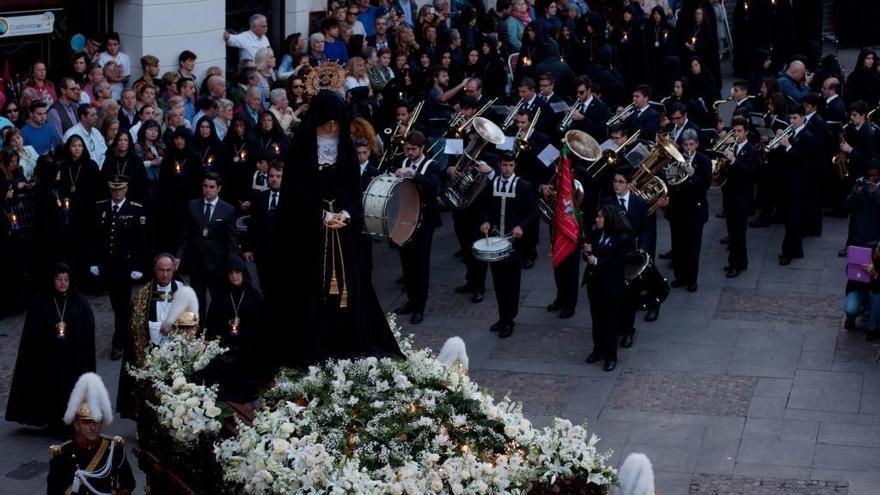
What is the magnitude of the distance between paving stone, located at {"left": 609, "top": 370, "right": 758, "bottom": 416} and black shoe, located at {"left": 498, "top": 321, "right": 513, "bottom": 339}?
1.68 meters

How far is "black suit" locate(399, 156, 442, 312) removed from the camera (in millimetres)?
19469

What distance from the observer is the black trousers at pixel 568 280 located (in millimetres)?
19547

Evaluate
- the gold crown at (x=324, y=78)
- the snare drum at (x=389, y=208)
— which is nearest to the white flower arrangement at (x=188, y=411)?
the gold crown at (x=324, y=78)

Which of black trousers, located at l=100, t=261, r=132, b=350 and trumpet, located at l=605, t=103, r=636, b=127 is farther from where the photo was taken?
trumpet, located at l=605, t=103, r=636, b=127

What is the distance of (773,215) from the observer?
23594mm

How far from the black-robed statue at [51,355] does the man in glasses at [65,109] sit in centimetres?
505

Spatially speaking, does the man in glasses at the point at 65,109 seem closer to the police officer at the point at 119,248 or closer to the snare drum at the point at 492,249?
the police officer at the point at 119,248

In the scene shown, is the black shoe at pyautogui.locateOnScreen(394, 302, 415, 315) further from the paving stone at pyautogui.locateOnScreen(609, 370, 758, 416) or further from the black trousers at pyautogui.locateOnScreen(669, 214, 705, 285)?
the black trousers at pyautogui.locateOnScreen(669, 214, 705, 285)

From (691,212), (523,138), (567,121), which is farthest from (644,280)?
(567,121)

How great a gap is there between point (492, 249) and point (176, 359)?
6.93m

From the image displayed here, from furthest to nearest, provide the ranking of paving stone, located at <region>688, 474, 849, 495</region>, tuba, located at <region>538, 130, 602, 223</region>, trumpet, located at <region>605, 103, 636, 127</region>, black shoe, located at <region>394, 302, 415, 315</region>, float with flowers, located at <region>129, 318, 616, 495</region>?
trumpet, located at <region>605, 103, 636, 127</region> < tuba, located at <region>538, 130, 602, 223</region> < black shoe, located at <region>394, 302, 415, 315</region> < paving stone, located at <region>688, 474, 849, 495</region> < float with flowers, located at <region>129, 318, 616, 495</region>

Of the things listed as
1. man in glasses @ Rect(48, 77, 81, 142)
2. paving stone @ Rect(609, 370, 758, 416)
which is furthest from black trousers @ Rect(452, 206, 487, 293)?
man in glasses @ Rect(48, 77, 81, 142)

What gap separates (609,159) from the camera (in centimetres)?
2119

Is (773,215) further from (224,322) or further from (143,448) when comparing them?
(143,448)
